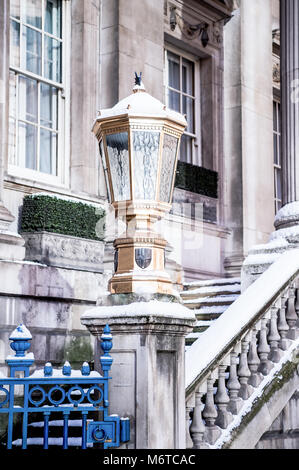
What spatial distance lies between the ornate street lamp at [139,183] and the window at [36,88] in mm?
4481

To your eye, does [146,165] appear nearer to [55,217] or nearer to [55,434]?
[55,434]

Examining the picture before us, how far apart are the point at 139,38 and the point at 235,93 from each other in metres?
2.87

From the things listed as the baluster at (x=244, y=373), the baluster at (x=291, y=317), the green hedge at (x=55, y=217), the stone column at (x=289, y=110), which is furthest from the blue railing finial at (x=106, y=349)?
the stone column at (x=289, y=110)

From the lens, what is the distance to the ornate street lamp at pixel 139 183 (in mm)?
6375

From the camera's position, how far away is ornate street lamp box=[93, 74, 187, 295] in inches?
251

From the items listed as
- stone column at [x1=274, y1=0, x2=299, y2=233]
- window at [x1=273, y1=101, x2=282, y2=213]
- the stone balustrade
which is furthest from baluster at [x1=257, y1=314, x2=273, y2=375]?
window at [x1=273, y1=101, x2=282, y2=213]

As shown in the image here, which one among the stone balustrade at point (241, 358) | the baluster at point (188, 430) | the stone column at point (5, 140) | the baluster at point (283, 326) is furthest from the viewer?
the stone column at point (5, 140)

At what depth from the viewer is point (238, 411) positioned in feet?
24.7

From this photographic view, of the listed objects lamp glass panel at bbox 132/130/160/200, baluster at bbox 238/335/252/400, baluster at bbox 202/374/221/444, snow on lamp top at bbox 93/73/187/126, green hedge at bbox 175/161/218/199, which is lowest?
baluster at bbox 202/374/221/444

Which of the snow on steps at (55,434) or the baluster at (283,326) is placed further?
the baluster at (283,326)

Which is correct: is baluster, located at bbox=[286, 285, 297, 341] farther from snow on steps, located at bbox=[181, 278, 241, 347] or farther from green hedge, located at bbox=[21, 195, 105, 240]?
green hedge, located at bbox=[21, 195, 105, 240]

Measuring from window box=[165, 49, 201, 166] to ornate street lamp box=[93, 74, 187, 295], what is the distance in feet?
25.8

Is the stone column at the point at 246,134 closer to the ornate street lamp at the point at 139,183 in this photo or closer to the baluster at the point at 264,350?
the baluster at the point at 264,350

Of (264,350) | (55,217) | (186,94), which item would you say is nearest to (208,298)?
(55,217)
